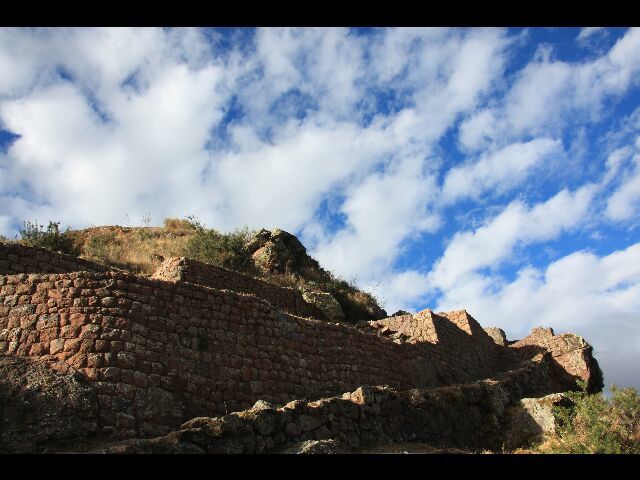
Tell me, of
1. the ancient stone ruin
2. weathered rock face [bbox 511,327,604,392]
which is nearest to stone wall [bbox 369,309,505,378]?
weathered rock face [bbox 511,327,604,392]

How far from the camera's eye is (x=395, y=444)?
9.39 m

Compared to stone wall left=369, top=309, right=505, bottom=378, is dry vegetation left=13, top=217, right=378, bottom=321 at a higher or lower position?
higher

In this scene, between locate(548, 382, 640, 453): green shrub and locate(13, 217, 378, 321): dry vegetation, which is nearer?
locate(548, 382, 640, 453): green shrub

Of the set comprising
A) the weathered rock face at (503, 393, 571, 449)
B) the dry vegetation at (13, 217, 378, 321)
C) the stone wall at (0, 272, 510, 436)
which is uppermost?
the dry vegetation at (13, 217, 378, 321)

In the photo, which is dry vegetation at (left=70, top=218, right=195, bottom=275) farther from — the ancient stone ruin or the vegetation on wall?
the vegetation on wall

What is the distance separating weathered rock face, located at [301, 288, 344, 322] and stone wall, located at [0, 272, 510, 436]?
6326mm

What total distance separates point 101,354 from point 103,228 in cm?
1897

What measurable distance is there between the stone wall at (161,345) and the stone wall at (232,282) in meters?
4.60

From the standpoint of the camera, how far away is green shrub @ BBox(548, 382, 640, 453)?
840 centimetres

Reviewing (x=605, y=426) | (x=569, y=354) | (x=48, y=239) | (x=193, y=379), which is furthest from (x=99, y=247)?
(x=605, y=426)

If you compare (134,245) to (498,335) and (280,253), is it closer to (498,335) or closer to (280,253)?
(280,253)

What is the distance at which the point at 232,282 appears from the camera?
53.7ft

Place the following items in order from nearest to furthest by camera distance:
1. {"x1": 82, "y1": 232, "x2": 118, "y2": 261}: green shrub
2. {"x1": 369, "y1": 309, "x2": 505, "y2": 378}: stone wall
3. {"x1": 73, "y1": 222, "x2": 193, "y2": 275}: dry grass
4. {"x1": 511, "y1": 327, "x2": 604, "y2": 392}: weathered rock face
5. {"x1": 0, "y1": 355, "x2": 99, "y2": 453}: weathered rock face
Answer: {"x1": 0, "y1": 355, "x2": 99, "y2": 453}: weathered rock face < {"x1": 369, "y1": 309, "x2": 505, "y2": 378}: stone wall < {"x1": 511, "y1": 327, "x2": 604, "y2": 392}: weathered rock face < {"x1": 73, "y1": 222, "x2": 193, "y2": 275}: dry grass < {"x1": 82, "y1": 232, "x2": 118, "y2": 261}: green shrub
